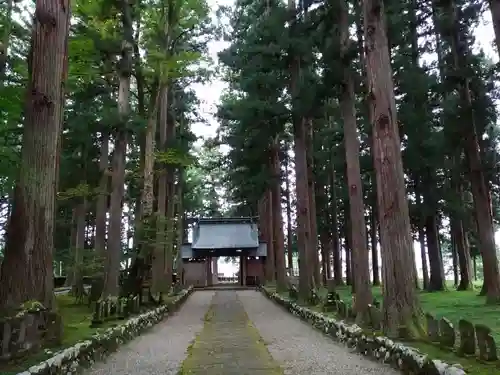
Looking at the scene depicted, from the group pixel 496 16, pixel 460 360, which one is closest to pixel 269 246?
pixel 496 16

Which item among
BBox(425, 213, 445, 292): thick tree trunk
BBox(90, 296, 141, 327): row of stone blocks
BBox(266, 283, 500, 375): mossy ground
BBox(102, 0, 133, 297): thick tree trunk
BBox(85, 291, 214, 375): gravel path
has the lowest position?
BBox(85, 291, 214, 375): gravel path

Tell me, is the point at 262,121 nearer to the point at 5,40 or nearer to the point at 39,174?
the point at 5,40

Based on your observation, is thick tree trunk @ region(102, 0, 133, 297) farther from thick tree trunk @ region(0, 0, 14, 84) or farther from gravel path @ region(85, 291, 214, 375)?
thick tree trunk @ region(0, 0, 14, 84)

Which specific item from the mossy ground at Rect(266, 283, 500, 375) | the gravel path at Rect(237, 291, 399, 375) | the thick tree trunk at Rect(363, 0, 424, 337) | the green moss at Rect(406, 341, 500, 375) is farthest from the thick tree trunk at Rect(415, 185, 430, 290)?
the green moss at Rect(406, 341, 500, 375)

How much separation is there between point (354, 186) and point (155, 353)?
5527mm

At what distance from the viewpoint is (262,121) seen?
49.5ft

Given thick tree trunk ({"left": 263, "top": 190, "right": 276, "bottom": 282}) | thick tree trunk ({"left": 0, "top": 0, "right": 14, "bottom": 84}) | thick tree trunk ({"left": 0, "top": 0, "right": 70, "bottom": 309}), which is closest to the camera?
thick tree trunk ({"left": 0, "top": 0, "right": 70, "bottom": 309})

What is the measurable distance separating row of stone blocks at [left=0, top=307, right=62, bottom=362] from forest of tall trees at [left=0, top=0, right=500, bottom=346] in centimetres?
26

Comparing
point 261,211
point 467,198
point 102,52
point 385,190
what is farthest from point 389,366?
point 261,211

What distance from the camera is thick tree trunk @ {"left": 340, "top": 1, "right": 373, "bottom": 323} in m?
10.0

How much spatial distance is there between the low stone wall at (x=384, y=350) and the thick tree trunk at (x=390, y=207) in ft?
1.25

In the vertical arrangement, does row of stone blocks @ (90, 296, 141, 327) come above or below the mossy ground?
above

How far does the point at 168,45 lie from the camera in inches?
574

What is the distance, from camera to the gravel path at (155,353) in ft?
20.5
